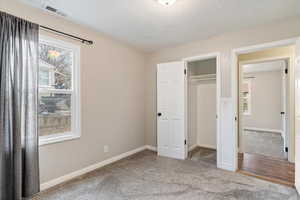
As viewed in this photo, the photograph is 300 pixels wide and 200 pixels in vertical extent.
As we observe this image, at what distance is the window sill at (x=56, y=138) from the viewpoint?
7.23 feet

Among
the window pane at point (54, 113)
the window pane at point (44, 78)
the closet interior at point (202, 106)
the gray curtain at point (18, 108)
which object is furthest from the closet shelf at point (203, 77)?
the gray curtain at point (18, 108)

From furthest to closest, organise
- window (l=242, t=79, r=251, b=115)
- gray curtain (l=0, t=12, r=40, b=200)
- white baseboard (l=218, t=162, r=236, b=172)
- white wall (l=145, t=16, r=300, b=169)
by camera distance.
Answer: window (l=242, t=79, r=251, b=115), white baseboard (l=218, t=162, r=236, b=172), white wall (l=145, t=16, r=300, b=169), gray curtain (l=0, t=12, r=40, b=200)

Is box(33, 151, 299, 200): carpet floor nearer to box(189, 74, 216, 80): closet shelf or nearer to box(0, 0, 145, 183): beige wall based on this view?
box(0, 0, 145, 183): beige wall

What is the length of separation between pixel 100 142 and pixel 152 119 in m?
1.49

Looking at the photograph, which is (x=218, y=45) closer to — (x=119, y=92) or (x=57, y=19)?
(x=119, y=92)

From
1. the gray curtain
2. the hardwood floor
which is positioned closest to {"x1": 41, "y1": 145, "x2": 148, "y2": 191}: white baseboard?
the gray curtain

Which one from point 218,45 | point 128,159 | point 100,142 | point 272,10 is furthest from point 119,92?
point 272,10

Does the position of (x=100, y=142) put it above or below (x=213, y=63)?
below

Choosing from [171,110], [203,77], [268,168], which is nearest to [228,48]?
[203,77]

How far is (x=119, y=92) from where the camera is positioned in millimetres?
3375

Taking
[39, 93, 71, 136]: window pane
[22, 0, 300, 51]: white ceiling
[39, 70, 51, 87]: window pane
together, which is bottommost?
[39, 93, 71, 136]: window pane

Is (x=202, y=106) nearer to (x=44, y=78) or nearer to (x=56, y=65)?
(x=56, y=65)

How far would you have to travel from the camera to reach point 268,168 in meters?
2.85

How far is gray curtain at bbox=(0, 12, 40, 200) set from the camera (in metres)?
1.77
